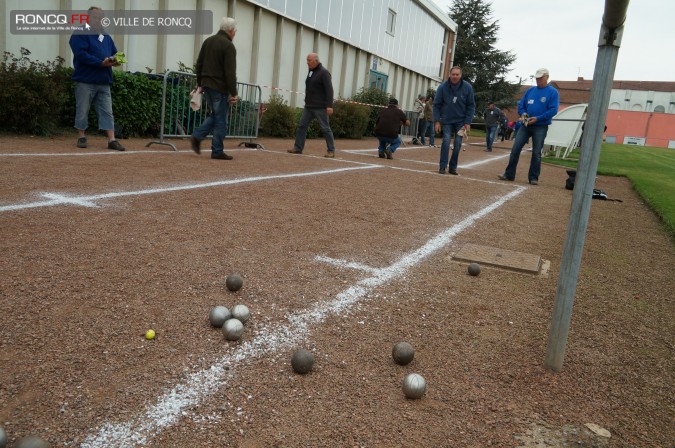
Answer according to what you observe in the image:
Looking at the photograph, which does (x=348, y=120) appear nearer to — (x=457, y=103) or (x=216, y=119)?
(x=457, y=103)

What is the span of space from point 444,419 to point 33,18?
1240 cm

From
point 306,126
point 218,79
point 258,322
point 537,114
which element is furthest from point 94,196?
point 537,114

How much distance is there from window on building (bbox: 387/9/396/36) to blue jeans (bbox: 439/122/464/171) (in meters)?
20.3

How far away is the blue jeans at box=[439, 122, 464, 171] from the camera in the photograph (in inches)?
432

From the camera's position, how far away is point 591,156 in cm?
260

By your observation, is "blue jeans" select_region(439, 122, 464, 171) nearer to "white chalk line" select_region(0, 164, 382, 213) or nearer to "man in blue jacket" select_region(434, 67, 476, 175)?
"man in blue jacket" select_region(434, 67, 476, 175)

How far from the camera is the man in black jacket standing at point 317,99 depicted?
40.0 feet

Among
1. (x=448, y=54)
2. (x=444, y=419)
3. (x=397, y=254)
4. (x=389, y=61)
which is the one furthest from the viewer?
(x=448, y=54)

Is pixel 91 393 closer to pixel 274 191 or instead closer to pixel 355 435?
pixel 355 435

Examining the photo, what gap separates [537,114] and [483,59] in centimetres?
4470

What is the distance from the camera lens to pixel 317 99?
12312 millimetres

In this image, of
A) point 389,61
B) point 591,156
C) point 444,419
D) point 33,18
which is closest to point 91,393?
point 444,419

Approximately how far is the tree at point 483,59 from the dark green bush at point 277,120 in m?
36.8

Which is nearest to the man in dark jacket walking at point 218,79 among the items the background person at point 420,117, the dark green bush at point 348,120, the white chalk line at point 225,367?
the white chalk line at point 225,367
